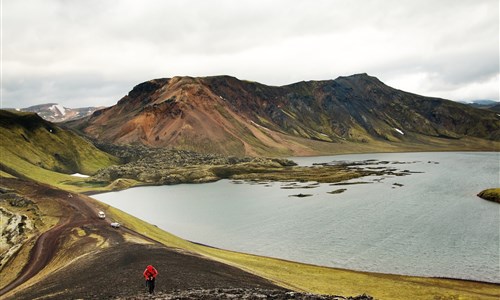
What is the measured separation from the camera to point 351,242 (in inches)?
3137

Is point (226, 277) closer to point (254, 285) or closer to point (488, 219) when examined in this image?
point (254, 285)

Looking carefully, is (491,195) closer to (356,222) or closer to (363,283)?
(356,222)

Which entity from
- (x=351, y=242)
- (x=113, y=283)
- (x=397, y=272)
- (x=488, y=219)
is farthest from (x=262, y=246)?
→ (x=488, y=219)

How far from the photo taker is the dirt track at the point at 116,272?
3722 centimetres

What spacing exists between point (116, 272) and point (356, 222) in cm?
7085

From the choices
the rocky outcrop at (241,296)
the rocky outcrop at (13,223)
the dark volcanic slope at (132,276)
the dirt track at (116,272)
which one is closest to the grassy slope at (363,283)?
the dark volcanic slope at (132,276)

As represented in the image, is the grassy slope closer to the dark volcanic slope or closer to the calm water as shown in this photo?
the calm water

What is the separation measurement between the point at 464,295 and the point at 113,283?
43351 mm

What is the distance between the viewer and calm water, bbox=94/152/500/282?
224ft

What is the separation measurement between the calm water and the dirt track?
28.3 metres

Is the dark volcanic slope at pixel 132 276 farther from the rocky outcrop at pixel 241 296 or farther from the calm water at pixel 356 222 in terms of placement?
the calm water at pixel 356 222

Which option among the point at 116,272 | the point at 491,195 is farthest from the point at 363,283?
the point at 491,195

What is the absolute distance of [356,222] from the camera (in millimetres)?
98000

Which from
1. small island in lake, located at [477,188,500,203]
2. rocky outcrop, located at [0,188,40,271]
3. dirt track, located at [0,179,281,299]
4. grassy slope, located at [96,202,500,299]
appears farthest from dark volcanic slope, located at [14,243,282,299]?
small island in lake, located at [477,188,500,203]
